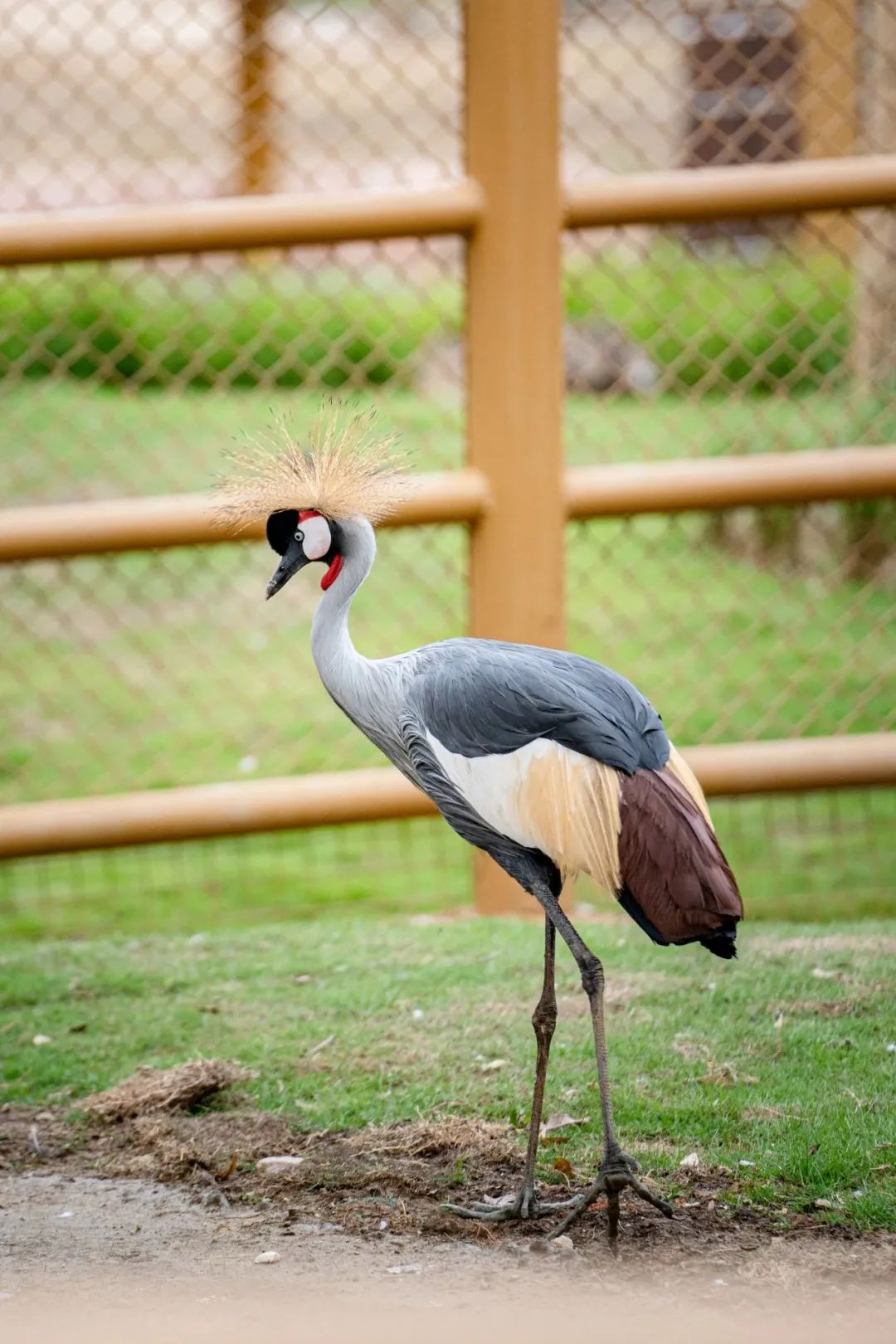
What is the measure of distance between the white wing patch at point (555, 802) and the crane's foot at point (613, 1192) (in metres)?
0.46

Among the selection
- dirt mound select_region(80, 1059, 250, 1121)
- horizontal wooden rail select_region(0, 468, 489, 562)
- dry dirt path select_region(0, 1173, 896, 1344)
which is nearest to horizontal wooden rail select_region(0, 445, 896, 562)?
horizontal wooden rail select_region(0, 468, 489, 562)

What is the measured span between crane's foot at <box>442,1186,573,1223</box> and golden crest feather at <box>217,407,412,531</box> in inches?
51.6

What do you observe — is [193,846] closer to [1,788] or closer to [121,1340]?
[1,788]

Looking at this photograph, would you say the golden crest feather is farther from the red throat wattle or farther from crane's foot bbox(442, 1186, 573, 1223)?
crane's foot bbox(442, 1186, 573, 1223)

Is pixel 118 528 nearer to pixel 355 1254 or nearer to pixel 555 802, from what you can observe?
pixel 555 802

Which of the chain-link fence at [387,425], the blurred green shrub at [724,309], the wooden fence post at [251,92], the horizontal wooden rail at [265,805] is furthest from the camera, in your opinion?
the blurred green shrub at [724,309]

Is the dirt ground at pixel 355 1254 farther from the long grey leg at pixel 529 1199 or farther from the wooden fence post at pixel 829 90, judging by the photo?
the wooden fence post at pixel 829 90

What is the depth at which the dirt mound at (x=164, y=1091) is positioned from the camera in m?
3.33

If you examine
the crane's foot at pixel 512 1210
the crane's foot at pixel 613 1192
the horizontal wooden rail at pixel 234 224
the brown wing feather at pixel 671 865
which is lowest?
the crane's foot at pixel 512 1210

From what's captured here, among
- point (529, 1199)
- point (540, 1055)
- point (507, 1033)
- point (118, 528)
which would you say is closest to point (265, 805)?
point (118, 528)

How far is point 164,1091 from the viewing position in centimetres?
334

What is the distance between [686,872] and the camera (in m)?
2.76

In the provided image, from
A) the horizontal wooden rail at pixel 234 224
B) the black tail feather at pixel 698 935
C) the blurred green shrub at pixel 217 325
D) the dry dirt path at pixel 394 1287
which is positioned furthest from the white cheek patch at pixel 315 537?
the blurred green shrub at pixel 217 325

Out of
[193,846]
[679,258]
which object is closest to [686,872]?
[193,846]
